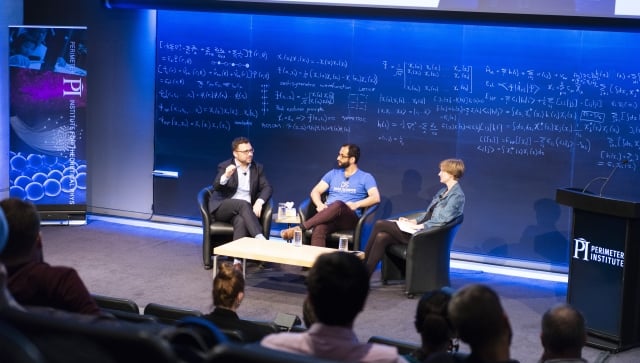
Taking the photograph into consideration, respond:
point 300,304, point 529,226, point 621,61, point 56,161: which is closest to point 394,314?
point 300,304

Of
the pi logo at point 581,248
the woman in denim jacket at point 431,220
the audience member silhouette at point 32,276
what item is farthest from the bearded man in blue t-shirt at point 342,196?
the audience member silhouette at point 32,276

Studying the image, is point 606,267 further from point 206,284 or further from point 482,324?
point 482,324

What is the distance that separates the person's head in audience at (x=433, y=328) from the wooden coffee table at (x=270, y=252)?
3.14 meters

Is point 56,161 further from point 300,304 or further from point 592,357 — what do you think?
point 592,357

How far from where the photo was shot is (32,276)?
3424mm

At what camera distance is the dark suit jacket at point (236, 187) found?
8.21 m

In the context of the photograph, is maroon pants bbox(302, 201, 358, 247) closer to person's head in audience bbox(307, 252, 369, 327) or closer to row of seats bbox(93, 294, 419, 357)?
row of seats bbox(93, 294, 419, 357)

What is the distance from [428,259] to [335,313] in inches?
182

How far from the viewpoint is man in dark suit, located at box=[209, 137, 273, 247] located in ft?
26.1

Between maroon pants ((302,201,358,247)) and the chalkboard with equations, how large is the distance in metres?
1.05

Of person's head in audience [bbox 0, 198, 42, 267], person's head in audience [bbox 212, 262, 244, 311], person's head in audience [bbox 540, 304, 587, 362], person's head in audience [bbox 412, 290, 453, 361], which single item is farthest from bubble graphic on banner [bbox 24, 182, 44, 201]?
person's head in audience [bbox 540, 304, 587, 362]

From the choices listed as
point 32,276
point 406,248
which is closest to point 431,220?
point 406,248

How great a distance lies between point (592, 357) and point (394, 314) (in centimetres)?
154

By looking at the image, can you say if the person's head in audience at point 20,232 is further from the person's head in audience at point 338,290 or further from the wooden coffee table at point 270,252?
the wooden coffee table at point 270,252
